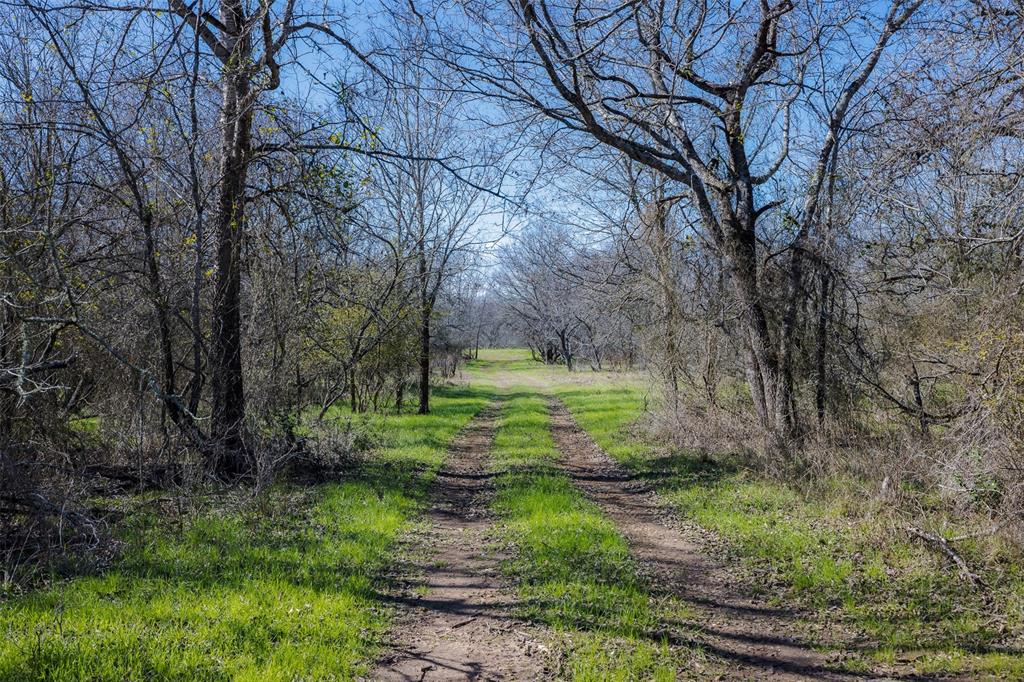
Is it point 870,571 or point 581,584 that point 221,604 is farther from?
point 870,571

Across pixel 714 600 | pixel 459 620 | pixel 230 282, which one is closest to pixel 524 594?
pixel 459 620

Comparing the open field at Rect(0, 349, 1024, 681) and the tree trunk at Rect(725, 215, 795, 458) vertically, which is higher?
the tree trunk at Rect(725, 215, 795, 458)

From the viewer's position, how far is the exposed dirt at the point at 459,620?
4664 millimetres

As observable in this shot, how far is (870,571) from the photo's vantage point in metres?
6.27

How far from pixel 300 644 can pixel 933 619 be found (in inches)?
192

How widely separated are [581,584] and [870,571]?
2675mm

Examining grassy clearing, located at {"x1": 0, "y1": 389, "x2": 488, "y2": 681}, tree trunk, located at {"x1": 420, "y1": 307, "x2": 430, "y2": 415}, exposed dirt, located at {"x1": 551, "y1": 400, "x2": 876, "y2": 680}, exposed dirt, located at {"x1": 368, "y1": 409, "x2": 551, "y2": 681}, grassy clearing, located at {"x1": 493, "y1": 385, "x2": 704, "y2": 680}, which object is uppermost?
tree trunk, located at {"x1": 420, "y1": 307, "x2": 430, "y2": 415}

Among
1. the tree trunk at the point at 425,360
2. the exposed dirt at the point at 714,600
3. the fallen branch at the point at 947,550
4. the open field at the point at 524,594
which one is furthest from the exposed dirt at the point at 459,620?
the tree trunk at the point at 425,360

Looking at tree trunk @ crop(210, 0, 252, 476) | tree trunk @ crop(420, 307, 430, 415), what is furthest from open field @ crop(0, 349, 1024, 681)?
tree trunk @ crop(420, 307, 430, 415)

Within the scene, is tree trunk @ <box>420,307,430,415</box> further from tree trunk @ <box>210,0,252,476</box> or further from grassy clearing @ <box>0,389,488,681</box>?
grassy clearing @ <box>0,389,488,681</box>

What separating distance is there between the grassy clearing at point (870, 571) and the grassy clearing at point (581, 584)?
1.35 metres

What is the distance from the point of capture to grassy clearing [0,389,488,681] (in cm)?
432

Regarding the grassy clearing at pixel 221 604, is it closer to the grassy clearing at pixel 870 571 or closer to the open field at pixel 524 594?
the open field at pixel 524 594

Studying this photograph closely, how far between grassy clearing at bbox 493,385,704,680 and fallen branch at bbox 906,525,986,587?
99.6 inches
